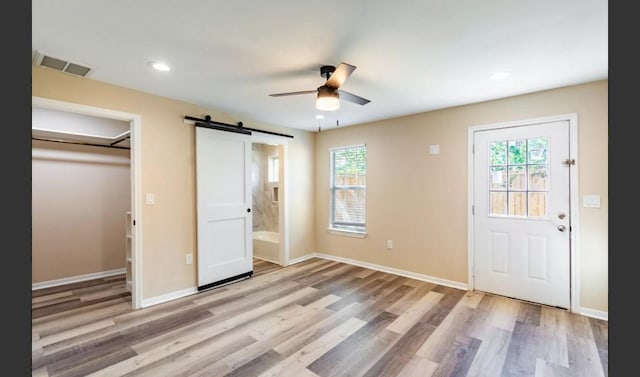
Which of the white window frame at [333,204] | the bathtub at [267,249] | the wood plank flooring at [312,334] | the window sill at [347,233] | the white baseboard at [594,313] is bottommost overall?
the wood plank flooring at [312,334]

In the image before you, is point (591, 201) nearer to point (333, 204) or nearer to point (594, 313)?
point (594, 313)

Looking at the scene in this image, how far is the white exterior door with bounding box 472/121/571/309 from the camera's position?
3111mm

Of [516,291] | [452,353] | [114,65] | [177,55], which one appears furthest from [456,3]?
[516,291]

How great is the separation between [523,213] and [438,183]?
100cm

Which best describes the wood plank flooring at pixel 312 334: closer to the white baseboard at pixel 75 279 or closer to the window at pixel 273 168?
the white baseboard at pixel 75 279

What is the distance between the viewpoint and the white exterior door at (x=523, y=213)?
311cm

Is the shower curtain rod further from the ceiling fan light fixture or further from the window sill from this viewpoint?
the window sill

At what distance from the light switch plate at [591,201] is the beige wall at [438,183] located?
0.13ft

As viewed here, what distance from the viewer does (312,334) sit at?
2615 millimetres

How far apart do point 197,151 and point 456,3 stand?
3.08 metres

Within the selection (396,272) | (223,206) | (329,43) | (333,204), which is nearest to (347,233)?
(333,204)

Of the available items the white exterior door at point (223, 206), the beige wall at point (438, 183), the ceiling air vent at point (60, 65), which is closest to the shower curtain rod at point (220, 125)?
the white exterior door at point (223, 206)

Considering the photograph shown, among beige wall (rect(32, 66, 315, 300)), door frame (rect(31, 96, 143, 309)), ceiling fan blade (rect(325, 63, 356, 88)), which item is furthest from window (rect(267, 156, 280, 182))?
ceiling fan blade (rect(325, 63, 356, 88))

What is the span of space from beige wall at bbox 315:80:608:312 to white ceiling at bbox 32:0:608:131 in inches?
11.3
